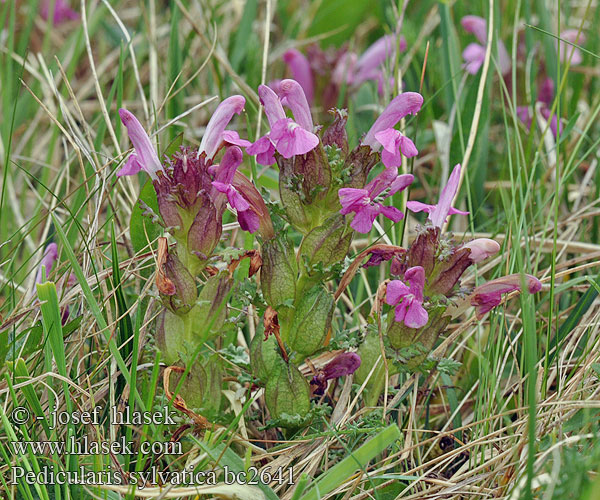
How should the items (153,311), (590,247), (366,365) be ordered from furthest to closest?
(590,247), (153,311), (366,365)

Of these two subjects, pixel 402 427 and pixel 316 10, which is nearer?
pixel 402 427

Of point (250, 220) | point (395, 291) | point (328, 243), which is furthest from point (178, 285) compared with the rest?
point (395, 291)

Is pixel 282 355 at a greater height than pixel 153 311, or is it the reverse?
pixel 282 355

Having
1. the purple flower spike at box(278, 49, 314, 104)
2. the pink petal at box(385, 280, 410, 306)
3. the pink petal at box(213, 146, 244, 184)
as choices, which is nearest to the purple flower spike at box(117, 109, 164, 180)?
the pink petal at box(213, 146, 244, 184)

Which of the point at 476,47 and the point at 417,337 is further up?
the point at 476,47

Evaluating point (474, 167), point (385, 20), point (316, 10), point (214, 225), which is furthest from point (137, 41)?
point (214, 225)

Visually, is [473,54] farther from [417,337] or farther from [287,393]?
[287,393]

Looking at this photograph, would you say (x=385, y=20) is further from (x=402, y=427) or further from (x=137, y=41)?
(x=402, y=427)
